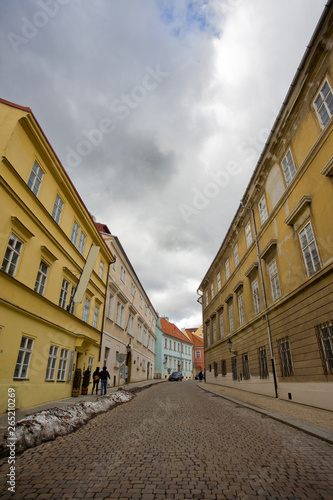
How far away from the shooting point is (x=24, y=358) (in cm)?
1030

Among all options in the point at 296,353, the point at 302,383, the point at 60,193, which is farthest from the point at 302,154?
the point at 60,193

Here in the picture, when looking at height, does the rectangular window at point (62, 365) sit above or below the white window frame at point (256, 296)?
below

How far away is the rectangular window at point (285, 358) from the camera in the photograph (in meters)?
12.7

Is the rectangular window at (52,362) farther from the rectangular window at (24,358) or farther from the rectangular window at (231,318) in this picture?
the rectangular window at (231,318)

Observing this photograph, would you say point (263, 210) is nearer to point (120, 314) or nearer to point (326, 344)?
point (326, 344)

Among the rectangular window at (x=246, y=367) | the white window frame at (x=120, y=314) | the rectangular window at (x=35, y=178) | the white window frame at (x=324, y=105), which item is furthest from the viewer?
the white window frame at (x=120, y=314)

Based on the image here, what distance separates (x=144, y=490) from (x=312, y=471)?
232 cm

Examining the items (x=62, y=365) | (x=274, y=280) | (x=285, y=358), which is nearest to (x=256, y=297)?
(x=274, y=280)

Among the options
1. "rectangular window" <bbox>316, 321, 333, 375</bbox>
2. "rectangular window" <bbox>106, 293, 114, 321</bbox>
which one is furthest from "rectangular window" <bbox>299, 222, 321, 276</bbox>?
"rectangular window" <bbox>106, 293, 114, 321</bbox>

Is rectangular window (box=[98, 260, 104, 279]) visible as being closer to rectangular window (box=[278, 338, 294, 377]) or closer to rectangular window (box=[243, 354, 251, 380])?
rectangular window (box=[243, 354, 251, 380])

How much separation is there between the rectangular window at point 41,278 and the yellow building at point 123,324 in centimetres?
701

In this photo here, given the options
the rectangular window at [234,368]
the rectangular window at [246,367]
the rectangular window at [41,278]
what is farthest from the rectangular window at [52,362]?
the rectangular window at [234,368]

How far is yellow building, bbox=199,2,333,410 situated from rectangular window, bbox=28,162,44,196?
1074 centimetres

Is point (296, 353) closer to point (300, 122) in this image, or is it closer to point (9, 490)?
point (300, 122)
